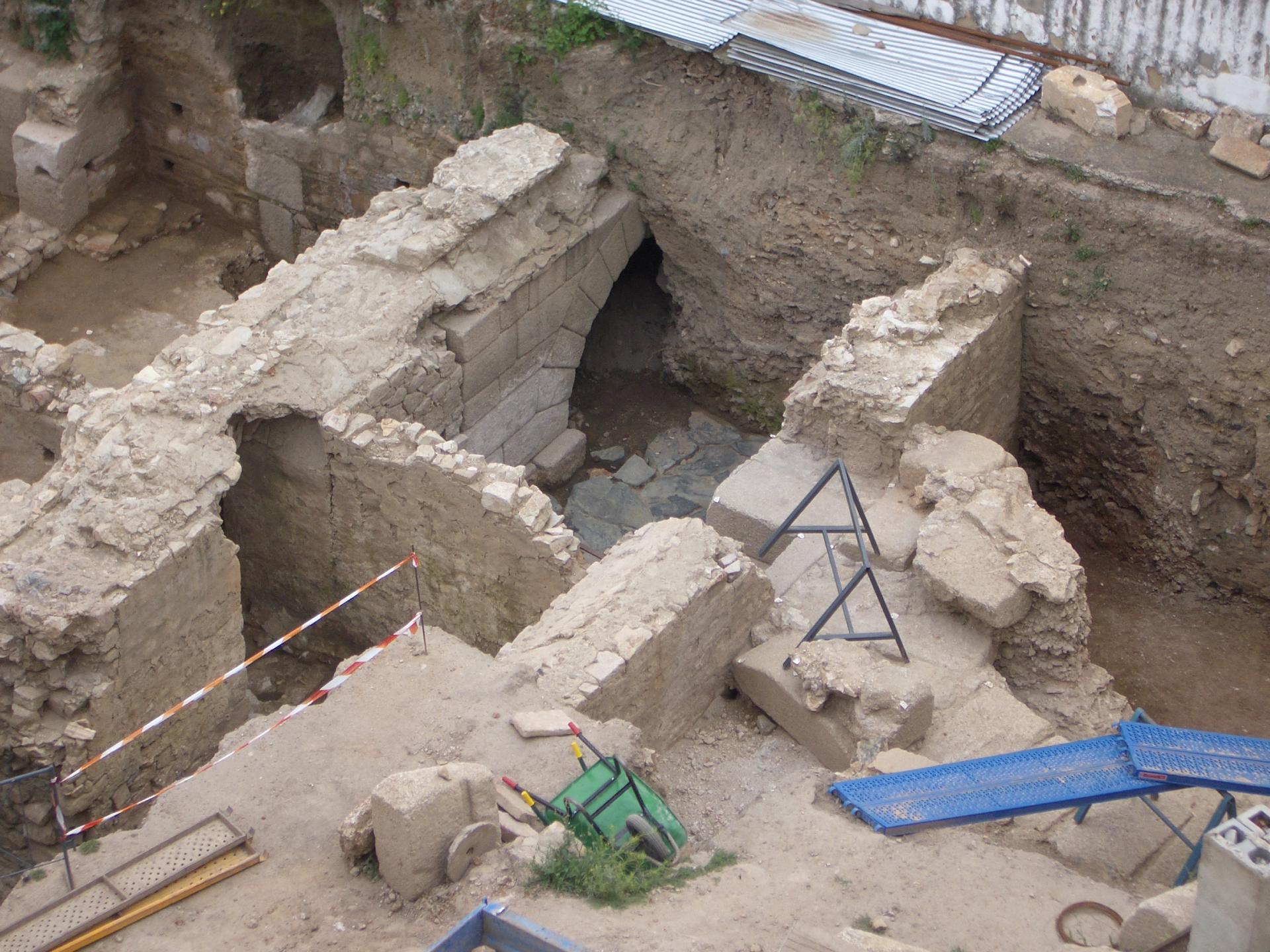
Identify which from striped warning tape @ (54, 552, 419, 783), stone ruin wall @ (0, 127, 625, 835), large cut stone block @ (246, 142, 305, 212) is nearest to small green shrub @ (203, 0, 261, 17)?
large cut stone block @ (246, 142, 305, 212)

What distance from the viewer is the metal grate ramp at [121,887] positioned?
5.05 metres

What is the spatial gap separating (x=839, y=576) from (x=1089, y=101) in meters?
3.29

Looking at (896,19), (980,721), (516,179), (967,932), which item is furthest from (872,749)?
(896,19)

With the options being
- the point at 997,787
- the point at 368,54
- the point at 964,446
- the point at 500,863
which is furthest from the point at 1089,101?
the point at 500,863

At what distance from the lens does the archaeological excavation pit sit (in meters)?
6.12

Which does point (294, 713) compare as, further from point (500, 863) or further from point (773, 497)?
point (773, 497)

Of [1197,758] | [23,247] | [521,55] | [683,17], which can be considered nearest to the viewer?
[1197,758]

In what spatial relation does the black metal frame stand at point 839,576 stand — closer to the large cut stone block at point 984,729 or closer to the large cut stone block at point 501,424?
the large cut stone block at point 984,729

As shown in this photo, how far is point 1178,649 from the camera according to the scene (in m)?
8.78

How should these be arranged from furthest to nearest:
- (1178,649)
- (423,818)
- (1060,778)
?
(1178,649)
(1060,778)
(423,818)

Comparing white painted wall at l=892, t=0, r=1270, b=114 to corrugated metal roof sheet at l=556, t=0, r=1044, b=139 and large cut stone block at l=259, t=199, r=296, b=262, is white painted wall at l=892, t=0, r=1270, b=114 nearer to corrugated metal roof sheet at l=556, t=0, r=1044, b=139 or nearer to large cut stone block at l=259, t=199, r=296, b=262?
corrugated metal roof sheet at l=556, t=0, r=1044, b=139

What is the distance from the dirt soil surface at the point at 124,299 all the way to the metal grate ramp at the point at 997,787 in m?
6.75

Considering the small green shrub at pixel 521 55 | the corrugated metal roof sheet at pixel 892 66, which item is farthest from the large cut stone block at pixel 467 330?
the corrugated metal roof sheet at pixel 892 66

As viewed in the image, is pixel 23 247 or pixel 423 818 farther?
pixel 23 247
